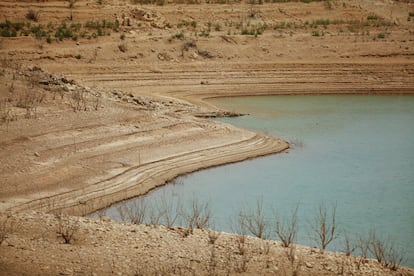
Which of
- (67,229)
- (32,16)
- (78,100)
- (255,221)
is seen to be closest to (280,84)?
(78,100)

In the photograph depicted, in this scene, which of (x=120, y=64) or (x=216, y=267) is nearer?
(x=216, y=267)

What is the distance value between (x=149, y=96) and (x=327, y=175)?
831 centimetres

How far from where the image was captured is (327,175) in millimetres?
14797

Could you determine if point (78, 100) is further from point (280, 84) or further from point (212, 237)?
point (280, 84)

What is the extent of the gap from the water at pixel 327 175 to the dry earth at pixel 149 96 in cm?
76

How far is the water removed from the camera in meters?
11.8

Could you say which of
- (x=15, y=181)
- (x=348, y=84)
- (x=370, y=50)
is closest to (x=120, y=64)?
(x=348, y=84)

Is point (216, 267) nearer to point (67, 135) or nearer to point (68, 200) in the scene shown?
point (68, 200)

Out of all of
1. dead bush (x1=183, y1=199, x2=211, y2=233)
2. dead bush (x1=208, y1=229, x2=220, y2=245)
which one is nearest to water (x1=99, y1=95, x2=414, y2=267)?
dead bush (x1=183, y1=199, x2=211, y2=233)

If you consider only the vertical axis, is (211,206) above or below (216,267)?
below

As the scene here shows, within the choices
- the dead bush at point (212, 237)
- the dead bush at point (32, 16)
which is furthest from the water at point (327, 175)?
the dead bush at point (32, 16)

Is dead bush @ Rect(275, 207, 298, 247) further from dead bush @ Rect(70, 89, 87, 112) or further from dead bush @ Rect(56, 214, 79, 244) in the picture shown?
dead bush @ Rect(70, 89, 87, 112)

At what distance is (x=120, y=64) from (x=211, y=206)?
14.2m

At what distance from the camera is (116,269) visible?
7.86 meters
